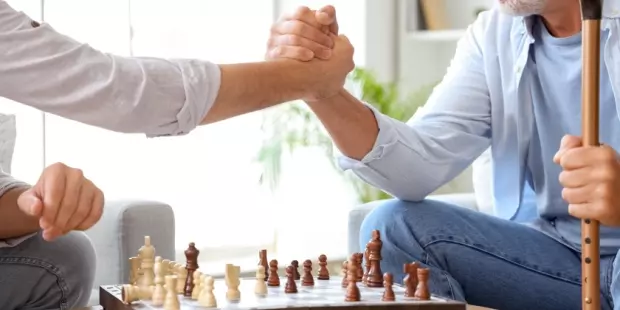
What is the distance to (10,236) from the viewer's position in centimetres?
208

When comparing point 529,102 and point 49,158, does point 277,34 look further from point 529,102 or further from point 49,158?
point 49,158

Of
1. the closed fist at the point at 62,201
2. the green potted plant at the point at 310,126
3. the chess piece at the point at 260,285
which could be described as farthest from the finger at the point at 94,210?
the green potted plant at the point at 310,126

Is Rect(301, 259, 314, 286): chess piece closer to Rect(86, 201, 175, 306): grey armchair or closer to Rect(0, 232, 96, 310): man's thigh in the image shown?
Rect(0, 232, 96, 310): man's thigh

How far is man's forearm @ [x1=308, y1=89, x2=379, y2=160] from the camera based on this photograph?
215 centimetres

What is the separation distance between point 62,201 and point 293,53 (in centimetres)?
71

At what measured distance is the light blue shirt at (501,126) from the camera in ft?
7.14

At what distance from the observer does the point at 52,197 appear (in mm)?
1482

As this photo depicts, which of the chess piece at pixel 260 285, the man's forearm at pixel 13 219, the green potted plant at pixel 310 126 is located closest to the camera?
the chess piece at pixel 260 285

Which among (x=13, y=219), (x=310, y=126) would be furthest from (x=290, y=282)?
(x=310, y=126)

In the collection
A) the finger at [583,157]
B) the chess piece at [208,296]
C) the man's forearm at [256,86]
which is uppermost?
the man's forearm at [256,86]

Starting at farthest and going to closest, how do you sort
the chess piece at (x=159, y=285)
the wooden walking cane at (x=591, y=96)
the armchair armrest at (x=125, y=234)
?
the armchair armrest at (x=125, y=234) < the chess piece at (x=159, y=285) < the wooden walking cane at (x=591, y=96)

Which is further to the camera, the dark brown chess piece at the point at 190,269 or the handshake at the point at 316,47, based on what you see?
the handshake at the point at 316,47

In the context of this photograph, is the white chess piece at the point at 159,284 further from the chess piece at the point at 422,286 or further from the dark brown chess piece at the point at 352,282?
the chess piece at the point at 422,286

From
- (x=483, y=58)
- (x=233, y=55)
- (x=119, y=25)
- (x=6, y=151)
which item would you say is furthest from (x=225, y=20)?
(x=483, y=58)
